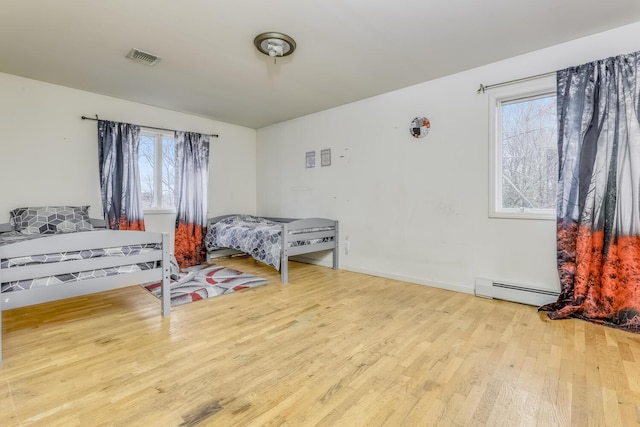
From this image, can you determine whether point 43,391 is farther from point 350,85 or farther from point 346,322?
point 350,85

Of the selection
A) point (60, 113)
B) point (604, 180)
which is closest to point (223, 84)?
point (60, 113)

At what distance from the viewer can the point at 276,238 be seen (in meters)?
3.42

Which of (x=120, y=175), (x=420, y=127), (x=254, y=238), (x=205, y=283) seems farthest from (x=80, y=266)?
(x=420, y=127)

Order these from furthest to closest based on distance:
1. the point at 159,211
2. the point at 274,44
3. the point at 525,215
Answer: the point at 159,211 → the point at 525,215 → the point at 274,44

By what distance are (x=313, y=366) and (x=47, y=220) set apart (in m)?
3.12

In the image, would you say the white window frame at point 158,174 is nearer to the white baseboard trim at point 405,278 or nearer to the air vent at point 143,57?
the air vent at point 143,57

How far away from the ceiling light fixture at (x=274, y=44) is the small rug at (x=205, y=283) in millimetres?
2244

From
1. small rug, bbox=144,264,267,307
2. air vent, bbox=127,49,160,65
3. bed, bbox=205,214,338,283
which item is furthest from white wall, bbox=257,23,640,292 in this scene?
air vent, bbox=127,49,160,65

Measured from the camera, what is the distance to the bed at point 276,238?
3383 mm

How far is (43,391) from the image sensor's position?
1440 millimetres

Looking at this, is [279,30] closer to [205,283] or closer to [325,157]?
[325,157]

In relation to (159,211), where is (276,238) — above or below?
below

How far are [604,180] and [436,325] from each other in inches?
65.1

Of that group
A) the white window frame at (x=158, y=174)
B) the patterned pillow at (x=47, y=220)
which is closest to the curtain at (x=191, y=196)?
the white window frame at (x=158, y=174)
